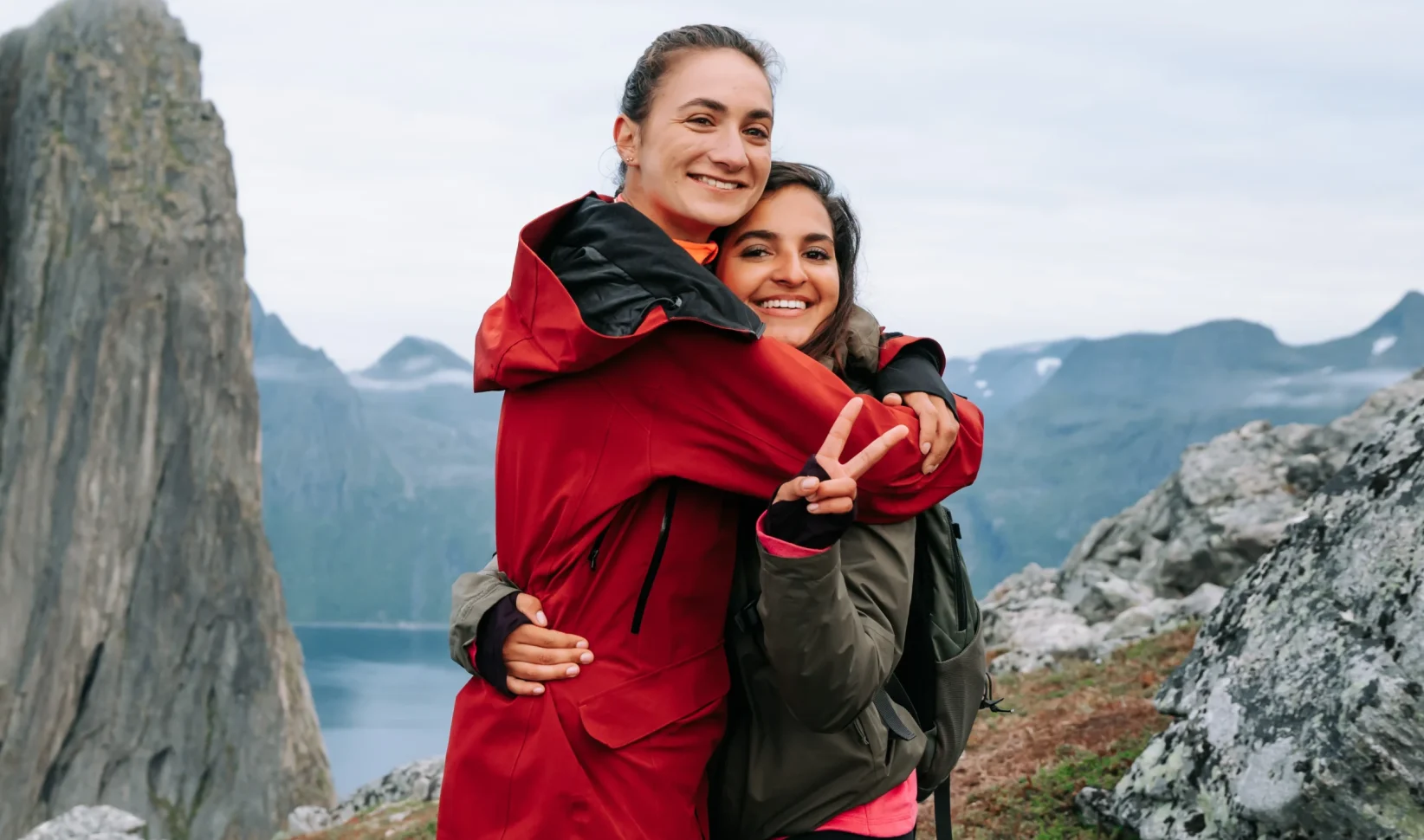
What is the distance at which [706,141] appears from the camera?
3648 mm

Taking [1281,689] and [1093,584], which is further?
[1093,584]

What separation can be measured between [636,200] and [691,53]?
1.53 feet

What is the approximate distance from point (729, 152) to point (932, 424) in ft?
3.24

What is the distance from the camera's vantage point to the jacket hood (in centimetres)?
311

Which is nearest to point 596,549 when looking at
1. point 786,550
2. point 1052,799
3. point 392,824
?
point 786,550

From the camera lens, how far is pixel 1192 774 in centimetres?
588

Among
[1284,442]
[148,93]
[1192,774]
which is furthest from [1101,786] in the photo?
[148,93]

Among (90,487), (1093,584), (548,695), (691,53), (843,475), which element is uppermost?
(691,53)

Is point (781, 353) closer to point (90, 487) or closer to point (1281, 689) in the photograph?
point (1281, 689)

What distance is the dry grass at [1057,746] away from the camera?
730cm

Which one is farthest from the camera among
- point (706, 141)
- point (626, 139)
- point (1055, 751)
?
point (1055, 751)

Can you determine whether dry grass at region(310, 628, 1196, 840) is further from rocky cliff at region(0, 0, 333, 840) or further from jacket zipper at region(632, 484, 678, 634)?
rocky cliff at region(0, 0, 333, 840)

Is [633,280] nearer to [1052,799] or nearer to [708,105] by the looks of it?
[708,105]

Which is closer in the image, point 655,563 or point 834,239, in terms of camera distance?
point 655,563
